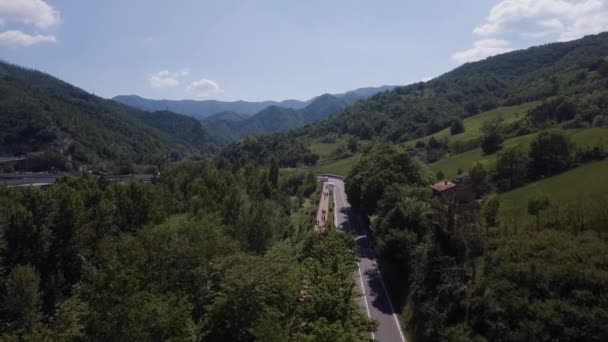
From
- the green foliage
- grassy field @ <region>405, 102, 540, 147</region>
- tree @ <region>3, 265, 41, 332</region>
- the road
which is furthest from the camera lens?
grassy field @ <region>405, 102, 540, 147</region>

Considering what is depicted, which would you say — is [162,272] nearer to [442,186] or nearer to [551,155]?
[442,186]

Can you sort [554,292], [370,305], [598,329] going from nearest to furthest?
1. [598,329]
2. [554,292]
3. [370,305]

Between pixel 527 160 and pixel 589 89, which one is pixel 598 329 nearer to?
pixel 527 160

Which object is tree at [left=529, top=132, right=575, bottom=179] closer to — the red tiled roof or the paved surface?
the red tiled roof

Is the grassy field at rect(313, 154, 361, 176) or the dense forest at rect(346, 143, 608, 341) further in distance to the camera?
the grassy field at rect(313, 154, 361, 176)

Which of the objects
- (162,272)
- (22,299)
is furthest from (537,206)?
(22,299)

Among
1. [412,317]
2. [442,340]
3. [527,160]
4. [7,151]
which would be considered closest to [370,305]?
[412,317]

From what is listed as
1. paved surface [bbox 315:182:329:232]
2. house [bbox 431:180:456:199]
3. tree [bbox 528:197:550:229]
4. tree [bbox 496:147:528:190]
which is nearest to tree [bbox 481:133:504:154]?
tree [bbox 496:147:528:190]
